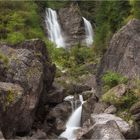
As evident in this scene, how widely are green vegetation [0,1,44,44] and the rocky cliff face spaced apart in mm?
5588

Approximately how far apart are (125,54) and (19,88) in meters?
13.2

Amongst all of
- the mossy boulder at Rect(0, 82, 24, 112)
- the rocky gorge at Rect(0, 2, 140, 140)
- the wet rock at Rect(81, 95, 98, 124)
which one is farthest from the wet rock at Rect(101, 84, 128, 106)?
the mossy boulder at Rect(0, 82, 24, 112)

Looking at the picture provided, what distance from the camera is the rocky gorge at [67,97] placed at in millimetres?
23578

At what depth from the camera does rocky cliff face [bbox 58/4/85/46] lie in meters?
67.1

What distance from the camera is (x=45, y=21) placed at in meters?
65.7

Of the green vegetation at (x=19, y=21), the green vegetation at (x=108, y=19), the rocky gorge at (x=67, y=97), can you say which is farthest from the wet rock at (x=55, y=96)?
the green vegetation at (x=108, y=19)

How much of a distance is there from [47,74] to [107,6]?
30.6 meters

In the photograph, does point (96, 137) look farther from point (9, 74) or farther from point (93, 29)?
point (93, 29)

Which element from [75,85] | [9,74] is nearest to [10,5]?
[75,85]

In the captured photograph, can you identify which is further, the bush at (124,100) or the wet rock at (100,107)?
the wet rock at (100,107)

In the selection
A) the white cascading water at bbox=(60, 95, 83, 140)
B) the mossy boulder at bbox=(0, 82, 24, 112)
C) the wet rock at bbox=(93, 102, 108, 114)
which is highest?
the mossy boulder at bbox=(0, 82, 24, 112)

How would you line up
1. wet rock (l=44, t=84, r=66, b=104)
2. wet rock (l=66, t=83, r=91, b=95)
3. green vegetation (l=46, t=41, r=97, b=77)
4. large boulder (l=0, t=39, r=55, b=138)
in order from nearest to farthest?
large boulder (l=0, t=39, r=55, b=138) → wet rock (l=44, t=84, r=66, b=104) → wet rock (l=66, t=83, r=91, b=95) → green vegetation (l=46, t=41, r=97, b=77)

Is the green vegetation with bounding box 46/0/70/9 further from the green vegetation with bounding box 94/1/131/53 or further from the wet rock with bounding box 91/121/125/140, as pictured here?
the wet rock with bounding box 91/121/125/140

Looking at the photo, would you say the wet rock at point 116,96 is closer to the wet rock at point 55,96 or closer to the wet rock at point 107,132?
the wet rock at point 55,96
